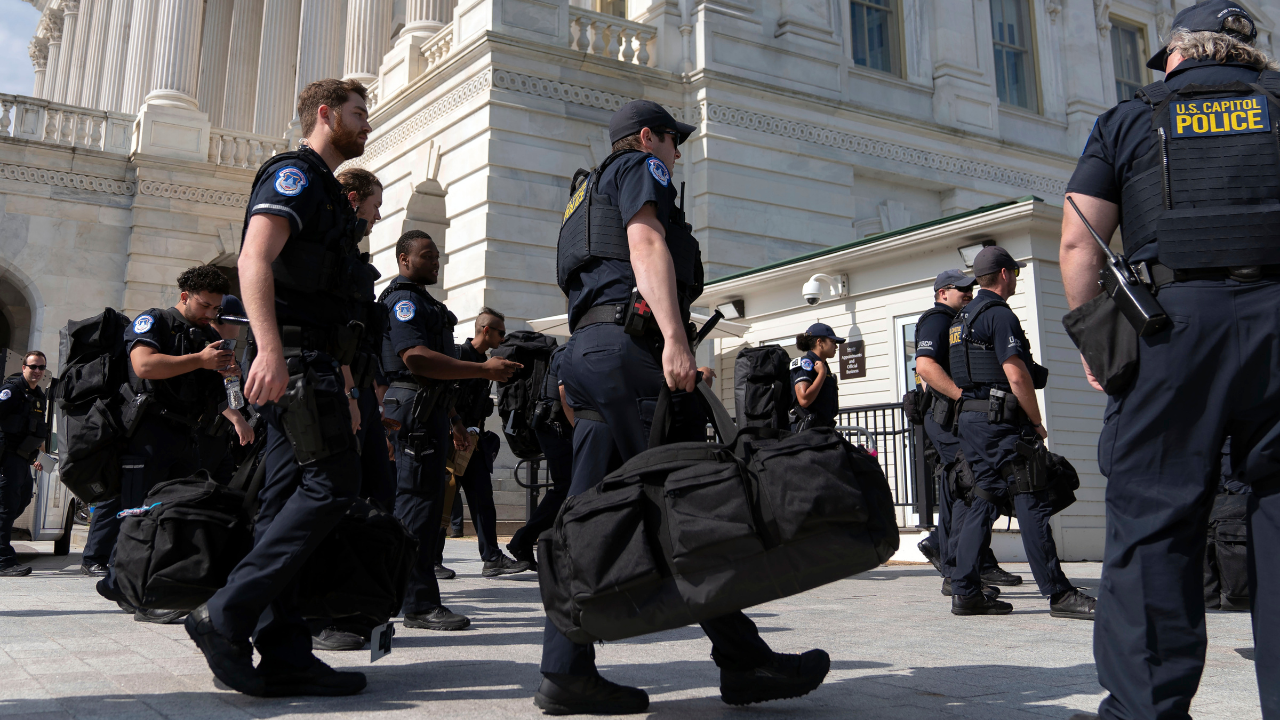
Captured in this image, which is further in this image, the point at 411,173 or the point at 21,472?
the point at 411,173

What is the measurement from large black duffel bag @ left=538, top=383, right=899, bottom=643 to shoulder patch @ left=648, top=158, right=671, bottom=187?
3.39ft

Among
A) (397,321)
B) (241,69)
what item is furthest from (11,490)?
(241,69)

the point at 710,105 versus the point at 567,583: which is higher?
A: the point at 710,105

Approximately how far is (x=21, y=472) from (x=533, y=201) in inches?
358

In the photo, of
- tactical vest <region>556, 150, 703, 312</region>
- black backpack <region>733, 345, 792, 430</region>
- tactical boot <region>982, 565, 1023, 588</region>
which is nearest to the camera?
tactical vest <region>556, 150, 703, 312</region>

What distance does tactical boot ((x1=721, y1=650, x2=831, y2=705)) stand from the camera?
3295 mm

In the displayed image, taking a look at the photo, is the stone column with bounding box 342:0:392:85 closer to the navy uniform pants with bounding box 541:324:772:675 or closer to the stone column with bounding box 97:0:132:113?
the stone column with bounding box 97:0:132:113

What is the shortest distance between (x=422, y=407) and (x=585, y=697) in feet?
9.50

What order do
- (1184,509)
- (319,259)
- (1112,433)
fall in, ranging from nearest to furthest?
(1184,509), (1112,433), (319,259)

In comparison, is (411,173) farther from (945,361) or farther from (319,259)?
(319,259)

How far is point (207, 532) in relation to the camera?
369 cm

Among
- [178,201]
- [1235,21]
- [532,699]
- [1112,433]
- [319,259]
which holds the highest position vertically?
[178,201]

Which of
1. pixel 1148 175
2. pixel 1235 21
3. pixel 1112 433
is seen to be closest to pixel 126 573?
pixel 1112 433

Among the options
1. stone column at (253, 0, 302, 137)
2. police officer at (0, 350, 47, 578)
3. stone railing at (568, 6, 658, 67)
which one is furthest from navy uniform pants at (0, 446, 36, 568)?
stone column at (253, 0, 302, 137)
